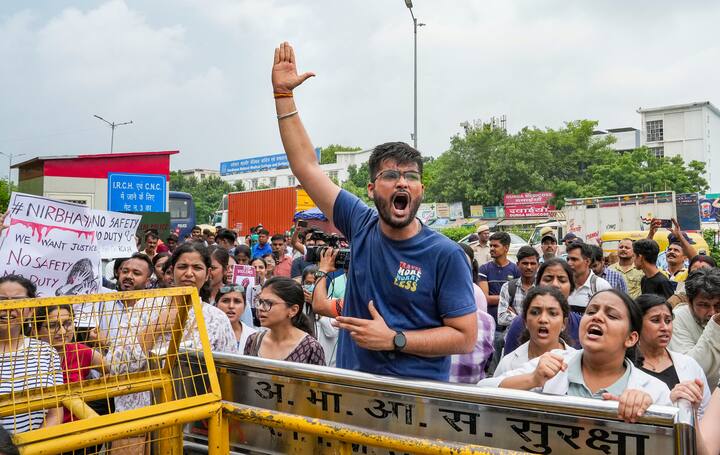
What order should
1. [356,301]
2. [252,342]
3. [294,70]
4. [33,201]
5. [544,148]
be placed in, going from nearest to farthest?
1. [356,301]
2. [294,70]
3. [252,342]
4. [33,201]
5. [544,148]

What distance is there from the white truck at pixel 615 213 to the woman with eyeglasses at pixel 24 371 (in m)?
20.9

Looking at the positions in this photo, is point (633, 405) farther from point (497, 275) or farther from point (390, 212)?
point (497, 275)

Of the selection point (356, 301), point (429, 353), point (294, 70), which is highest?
point (294, 70)

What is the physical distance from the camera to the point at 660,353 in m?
3.55

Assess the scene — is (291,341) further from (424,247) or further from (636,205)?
(636,205)

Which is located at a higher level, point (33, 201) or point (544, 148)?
point (544, 148)

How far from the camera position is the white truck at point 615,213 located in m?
22.7

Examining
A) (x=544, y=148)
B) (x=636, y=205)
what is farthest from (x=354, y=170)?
(x=636, y=205)

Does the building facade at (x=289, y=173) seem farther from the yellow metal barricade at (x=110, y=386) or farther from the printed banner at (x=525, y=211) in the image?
the yellow metal barricade at (x=110, y=386)

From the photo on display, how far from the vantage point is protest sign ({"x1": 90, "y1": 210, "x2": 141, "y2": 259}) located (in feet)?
21.9

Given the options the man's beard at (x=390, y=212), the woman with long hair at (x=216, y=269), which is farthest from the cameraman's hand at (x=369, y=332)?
the woman with long hair at (x=216, y=269)

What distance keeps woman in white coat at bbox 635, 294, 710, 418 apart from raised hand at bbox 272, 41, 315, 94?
233 cm

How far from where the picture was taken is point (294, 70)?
2758 mm

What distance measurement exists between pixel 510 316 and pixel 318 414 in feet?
12.9
